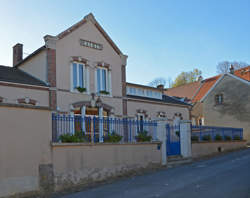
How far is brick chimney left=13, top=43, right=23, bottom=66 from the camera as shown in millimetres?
20750

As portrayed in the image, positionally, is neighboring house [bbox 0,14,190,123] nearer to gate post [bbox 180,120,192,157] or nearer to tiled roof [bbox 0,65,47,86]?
tiled roof [bbox 0,65,47,86]

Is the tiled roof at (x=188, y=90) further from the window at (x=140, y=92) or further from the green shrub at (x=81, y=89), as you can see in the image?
the green shrub at (x=81, y=89)

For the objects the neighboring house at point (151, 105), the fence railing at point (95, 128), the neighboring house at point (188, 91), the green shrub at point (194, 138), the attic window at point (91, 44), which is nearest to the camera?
the fence railing at point (95, 128)

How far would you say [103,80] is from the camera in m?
19.4

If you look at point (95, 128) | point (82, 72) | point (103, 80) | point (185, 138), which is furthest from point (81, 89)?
point (185, 138)

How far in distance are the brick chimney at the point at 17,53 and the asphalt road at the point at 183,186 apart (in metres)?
13.0

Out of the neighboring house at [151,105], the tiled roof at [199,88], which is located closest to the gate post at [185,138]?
the neighboring house at [151,105]

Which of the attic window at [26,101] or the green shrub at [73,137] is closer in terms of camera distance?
the green shrub at [73,137]

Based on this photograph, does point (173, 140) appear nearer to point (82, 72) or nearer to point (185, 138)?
point (185, 138)

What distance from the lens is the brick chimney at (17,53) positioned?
68.1 ft

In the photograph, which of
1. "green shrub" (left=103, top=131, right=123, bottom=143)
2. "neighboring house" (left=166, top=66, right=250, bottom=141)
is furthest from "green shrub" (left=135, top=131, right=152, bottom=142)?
"neighboring house" (left=166, top=66, right=250, bottom=141)

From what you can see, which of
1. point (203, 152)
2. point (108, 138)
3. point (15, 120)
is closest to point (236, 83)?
point (203, 152)

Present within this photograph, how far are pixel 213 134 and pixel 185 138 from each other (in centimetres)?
448

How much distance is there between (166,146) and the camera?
1582 cm
